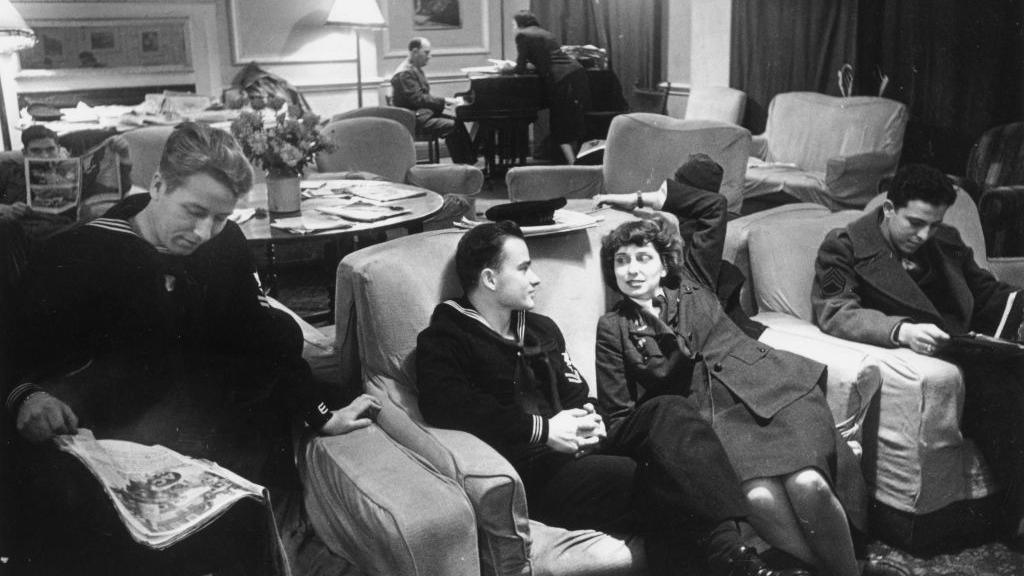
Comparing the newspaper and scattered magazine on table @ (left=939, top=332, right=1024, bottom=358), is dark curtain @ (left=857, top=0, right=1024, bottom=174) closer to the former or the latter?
scattered magazine on table @ (left=939, top=332, right=1024, bottom=358)

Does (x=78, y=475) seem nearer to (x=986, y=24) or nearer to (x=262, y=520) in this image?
(x=262, y=520)

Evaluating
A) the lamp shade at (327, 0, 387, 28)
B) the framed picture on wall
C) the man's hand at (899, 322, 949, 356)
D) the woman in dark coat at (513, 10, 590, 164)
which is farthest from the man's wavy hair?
the framed picture on wall

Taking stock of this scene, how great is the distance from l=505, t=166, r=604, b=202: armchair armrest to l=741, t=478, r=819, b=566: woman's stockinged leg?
263 centimetres

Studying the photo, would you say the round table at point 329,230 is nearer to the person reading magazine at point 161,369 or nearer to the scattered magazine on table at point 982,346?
the person reading magazine at point 161,369

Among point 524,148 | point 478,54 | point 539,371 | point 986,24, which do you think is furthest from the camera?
point 478,54

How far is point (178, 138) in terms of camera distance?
1.68m

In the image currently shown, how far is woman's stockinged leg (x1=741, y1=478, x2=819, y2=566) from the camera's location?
2.04 metres

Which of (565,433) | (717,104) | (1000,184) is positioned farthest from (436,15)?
(565,433)

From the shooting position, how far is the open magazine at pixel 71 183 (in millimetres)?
2057

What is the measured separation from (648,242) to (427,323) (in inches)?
24.2

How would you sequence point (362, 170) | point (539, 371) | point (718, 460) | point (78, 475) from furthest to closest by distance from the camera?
point (362, 170), point (539, 371), point (718, 460), point (78, 475)

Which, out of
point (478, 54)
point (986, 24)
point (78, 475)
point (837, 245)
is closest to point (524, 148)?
point (478, 54)

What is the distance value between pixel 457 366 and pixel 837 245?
1.18m

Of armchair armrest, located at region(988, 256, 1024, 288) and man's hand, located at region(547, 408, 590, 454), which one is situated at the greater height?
armchair armrest, located at region(988, 256, 1024, 288)
